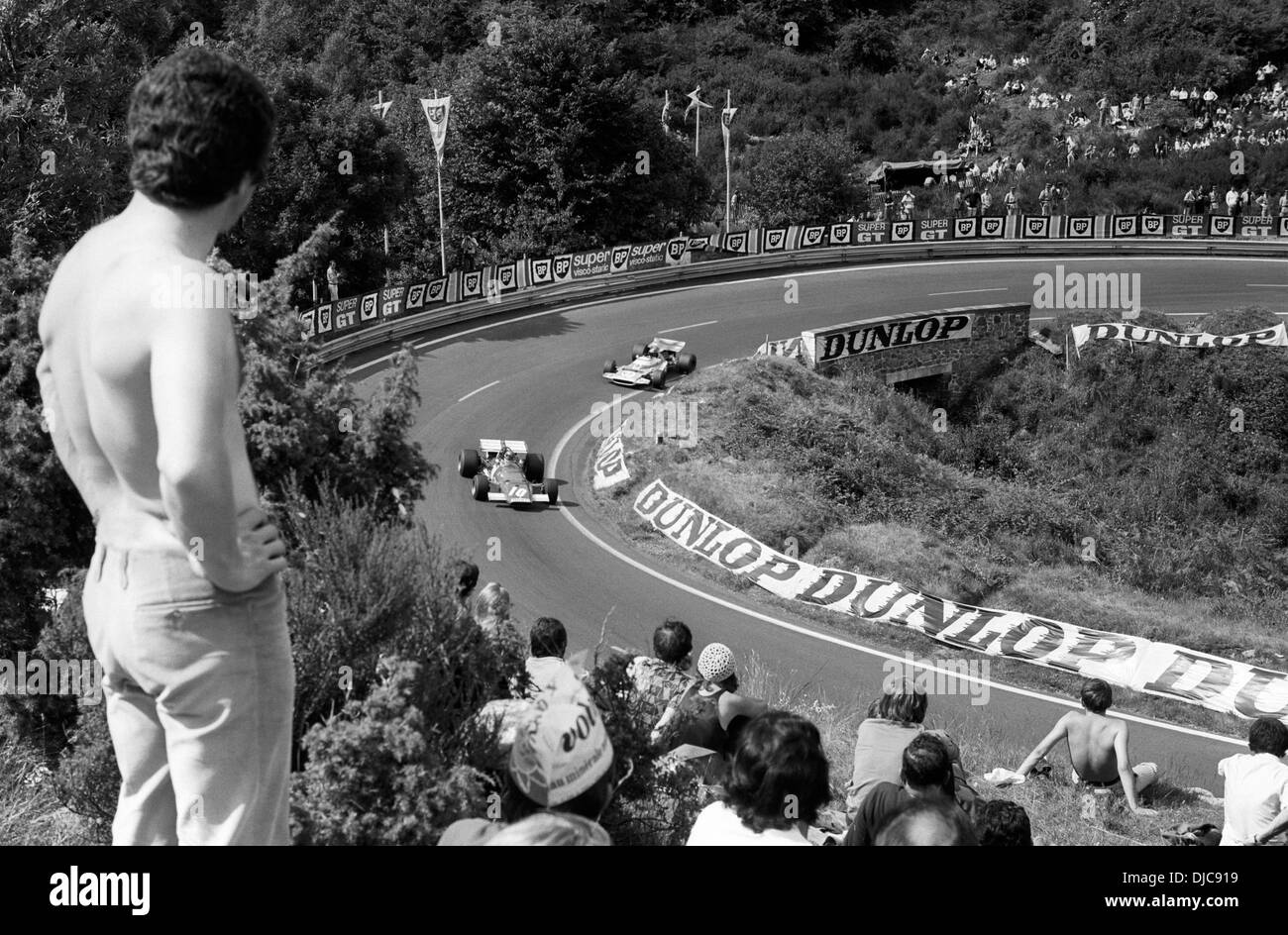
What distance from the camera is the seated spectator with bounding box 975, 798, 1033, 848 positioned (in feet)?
22.6

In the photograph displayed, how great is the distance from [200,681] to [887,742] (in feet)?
19.2

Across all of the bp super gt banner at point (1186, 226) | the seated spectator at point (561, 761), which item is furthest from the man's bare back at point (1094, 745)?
the bp super gt banner at point (1186, 226)

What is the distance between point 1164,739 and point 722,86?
58.8 meters

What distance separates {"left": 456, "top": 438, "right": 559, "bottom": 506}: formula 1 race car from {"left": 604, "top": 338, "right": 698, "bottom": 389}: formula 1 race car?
7249 mm

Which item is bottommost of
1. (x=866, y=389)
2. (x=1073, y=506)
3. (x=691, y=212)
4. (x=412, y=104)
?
(x=1073, y=506)

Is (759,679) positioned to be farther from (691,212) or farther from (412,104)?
(412,104)

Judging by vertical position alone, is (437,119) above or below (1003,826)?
above

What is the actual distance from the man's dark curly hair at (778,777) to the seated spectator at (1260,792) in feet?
19.9

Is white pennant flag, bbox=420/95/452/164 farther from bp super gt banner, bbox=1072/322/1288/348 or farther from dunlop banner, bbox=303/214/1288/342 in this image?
bp super gt banner, bbox=1072/322/1288/348

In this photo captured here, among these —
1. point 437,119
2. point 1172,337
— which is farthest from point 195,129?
point 1172,337

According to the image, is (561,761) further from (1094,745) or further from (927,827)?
(1094,745)

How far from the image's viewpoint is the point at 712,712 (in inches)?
344

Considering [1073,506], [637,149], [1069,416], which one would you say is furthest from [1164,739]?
[637,149]
